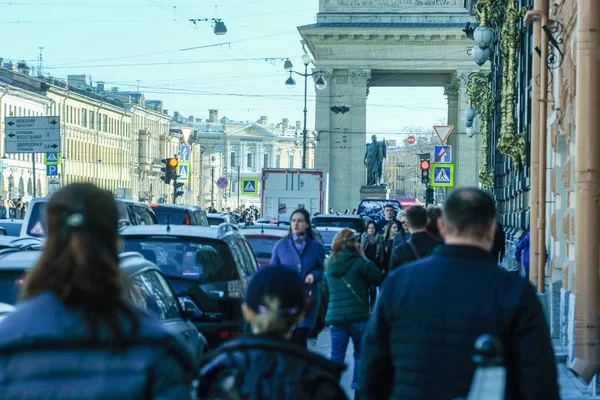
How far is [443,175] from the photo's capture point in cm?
3478

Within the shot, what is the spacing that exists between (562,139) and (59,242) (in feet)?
50.1

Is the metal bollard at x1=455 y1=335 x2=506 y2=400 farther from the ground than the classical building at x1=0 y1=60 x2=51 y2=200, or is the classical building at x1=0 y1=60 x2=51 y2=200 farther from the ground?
the classical building at x1=0 y1=60 x2=51 y2=200

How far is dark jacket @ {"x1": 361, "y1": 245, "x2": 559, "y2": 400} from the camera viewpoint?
16.4ft

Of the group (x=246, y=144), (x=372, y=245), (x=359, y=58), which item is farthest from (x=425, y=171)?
(x=246, y=144)

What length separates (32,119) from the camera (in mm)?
32344

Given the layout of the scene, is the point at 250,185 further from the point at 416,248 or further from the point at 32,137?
the point at 416,248

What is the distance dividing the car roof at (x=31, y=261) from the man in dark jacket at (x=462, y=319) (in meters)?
3.02

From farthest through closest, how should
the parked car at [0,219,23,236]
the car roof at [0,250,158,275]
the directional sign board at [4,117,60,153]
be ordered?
the directional sign board at [4,117,60,153] < the parked car at [0,219,23,236] < the car roof at [0,250,158,275]

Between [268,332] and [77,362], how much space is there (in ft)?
3.85

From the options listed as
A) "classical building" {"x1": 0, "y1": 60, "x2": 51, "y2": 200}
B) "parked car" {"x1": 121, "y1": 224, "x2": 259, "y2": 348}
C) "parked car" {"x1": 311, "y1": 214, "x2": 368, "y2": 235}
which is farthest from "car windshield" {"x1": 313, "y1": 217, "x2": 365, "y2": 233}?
"classical building" {"x1": 0, "y1": 60, "x2": 51, "y2": 200}

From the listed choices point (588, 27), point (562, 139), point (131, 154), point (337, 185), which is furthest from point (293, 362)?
point (131, 154)

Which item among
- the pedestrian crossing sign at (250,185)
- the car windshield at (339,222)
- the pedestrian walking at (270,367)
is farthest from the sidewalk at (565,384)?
the pedestrian crossing sign at (250,185)

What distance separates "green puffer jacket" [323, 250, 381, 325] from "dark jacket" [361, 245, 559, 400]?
21.0 ft

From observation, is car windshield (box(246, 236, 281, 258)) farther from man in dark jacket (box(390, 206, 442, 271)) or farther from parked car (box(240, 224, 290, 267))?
man in dark jacket (box(390, 206, 442, 271))
